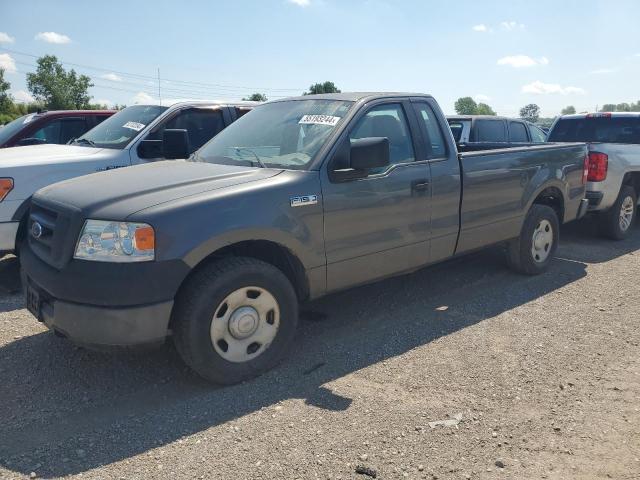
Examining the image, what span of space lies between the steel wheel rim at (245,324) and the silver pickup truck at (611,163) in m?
5.63

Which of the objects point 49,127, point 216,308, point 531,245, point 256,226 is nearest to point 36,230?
point 216,308

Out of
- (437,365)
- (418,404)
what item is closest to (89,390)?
(418,404)

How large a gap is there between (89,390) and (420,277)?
11.9 feet

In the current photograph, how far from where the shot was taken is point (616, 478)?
2.75 m

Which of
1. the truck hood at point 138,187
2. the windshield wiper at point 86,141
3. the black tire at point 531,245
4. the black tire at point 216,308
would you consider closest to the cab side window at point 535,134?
the black tire at point 531,245

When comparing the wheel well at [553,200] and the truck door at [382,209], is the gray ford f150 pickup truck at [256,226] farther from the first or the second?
the wheel well at [553,200]

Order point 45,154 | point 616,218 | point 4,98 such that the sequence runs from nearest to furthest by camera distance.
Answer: point 45,154 < point 616,218 < point 4,98

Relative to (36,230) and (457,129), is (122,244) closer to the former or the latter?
(36,230)

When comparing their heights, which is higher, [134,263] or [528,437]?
[134,263]

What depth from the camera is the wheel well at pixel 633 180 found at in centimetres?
803

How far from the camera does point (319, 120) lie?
4.36 m

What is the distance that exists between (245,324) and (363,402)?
2.97ft

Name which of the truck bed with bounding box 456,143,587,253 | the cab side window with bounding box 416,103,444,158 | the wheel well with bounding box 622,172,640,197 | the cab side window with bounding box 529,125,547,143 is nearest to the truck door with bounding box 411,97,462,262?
the cab side window with bounding box 416,103,444,158

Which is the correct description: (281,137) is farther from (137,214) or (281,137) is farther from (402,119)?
(137,214)
